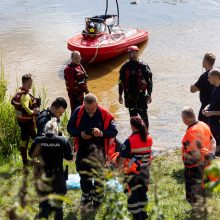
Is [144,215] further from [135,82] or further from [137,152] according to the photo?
[135,82]

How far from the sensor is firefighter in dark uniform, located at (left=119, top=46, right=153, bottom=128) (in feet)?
25.0

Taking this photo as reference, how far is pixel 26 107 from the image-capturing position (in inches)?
261

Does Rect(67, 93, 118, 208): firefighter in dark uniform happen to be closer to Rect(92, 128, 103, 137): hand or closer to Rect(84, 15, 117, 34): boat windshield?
Rect(92, 128, 103, 137): hand

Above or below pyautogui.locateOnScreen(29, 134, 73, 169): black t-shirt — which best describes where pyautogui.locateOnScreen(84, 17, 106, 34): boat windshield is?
below

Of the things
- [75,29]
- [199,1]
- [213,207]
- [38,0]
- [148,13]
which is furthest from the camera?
[38,0]

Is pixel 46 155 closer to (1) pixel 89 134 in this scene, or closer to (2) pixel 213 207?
(1) pixel 89 134

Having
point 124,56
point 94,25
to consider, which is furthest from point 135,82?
point 124,56

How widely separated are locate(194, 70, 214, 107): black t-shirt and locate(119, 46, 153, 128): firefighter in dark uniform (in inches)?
41.1

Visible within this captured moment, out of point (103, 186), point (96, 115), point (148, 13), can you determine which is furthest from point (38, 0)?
point (103, 186)

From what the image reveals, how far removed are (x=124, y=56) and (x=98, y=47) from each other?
1.66m

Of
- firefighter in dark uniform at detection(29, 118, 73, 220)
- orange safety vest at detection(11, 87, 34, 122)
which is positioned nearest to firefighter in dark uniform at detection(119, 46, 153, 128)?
orange safety vest at detection(11, 87, 34, 122)

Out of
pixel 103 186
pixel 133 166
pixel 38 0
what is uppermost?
pixel 103 186

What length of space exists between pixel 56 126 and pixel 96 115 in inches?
30.4

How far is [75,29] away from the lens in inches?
799
